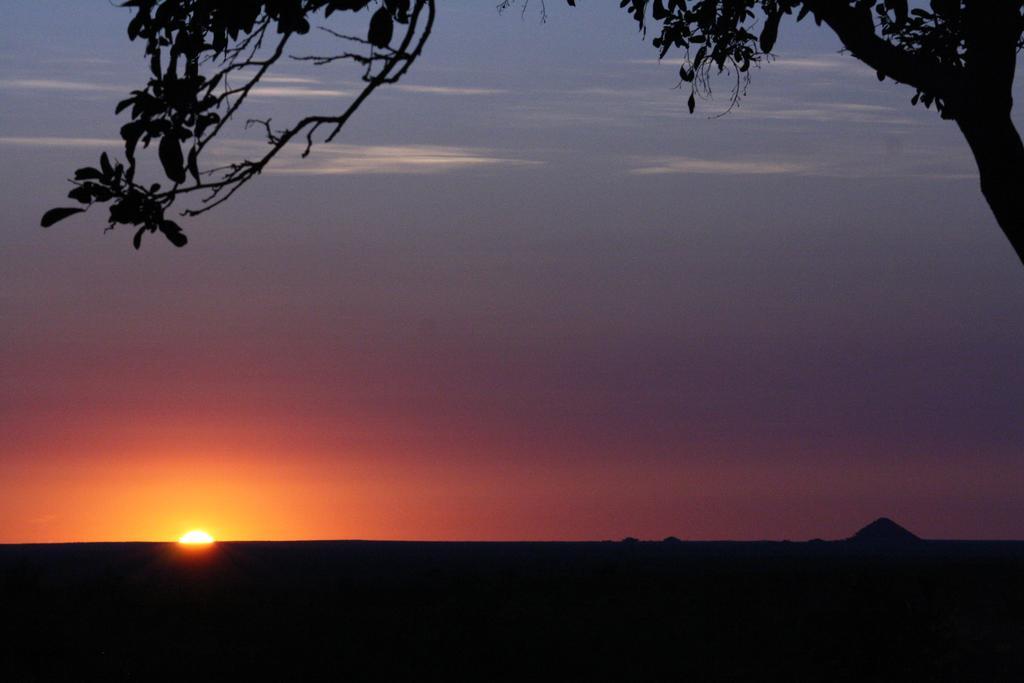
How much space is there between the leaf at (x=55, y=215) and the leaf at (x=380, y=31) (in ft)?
6.30

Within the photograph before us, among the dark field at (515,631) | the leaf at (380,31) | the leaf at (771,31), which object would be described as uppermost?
the leaf at (771,31)

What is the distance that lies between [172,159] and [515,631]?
30961 millimetres

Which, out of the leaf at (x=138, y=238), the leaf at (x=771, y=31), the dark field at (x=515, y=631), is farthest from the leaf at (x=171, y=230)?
the dark field at (x=515, y=631)

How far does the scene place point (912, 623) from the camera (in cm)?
2975

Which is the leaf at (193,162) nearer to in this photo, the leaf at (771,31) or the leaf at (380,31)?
the leaf at (380,31)

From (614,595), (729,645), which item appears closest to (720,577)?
(614,595)

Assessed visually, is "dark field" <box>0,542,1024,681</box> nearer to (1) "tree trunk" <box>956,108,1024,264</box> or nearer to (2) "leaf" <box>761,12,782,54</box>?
(2) "leaf" <box>761,12,782,54</box>

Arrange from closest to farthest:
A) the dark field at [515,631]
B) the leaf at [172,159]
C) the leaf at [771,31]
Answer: the leaf at [172,159] < the leaf at [771,31] < the dark field at [515,631]

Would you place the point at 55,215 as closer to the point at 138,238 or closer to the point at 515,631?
the point at 138,238

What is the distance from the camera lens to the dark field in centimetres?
3036

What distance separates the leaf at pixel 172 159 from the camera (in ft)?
25.4

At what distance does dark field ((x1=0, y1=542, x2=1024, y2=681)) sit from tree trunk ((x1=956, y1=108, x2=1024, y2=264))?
21272 mm

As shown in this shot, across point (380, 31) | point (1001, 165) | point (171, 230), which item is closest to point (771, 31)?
point (1001, 165)

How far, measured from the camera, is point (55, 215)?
782cm
